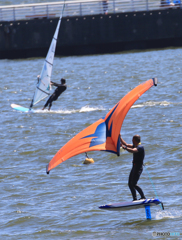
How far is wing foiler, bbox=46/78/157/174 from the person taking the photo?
9.59 metres

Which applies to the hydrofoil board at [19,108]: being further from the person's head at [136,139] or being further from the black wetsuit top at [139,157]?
the person's head at [136,139]

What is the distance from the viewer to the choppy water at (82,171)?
1059 centimetres

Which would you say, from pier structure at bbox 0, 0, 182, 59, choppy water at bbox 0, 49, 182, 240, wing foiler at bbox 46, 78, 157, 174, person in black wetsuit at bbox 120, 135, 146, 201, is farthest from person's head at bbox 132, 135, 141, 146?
pier structure at bbox 0, 0, 182, 59

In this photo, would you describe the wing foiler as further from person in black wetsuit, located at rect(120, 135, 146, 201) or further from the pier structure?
the pier structure

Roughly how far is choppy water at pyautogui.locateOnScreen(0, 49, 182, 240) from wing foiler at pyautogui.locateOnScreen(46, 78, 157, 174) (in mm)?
1830

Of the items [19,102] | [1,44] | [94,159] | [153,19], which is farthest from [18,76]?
[94,159]

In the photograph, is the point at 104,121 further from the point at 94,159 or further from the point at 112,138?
the point at 94,159

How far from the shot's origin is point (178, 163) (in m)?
14.1

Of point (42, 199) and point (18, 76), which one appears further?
point (18, 76)

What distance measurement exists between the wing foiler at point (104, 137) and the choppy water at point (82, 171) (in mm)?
1830

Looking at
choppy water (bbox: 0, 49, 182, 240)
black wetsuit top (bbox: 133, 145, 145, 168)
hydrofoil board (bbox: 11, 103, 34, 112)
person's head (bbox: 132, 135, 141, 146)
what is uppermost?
person's head (bbox: 132, 135, 141, 146)

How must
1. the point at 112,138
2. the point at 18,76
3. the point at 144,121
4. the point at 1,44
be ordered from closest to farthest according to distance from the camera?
1. the point at 112,138
2. the point at 144,121
3. the point at 18,76
4. the point at 1,44

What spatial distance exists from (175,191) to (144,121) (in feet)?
26.8

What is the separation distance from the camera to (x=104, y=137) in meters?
9.91
